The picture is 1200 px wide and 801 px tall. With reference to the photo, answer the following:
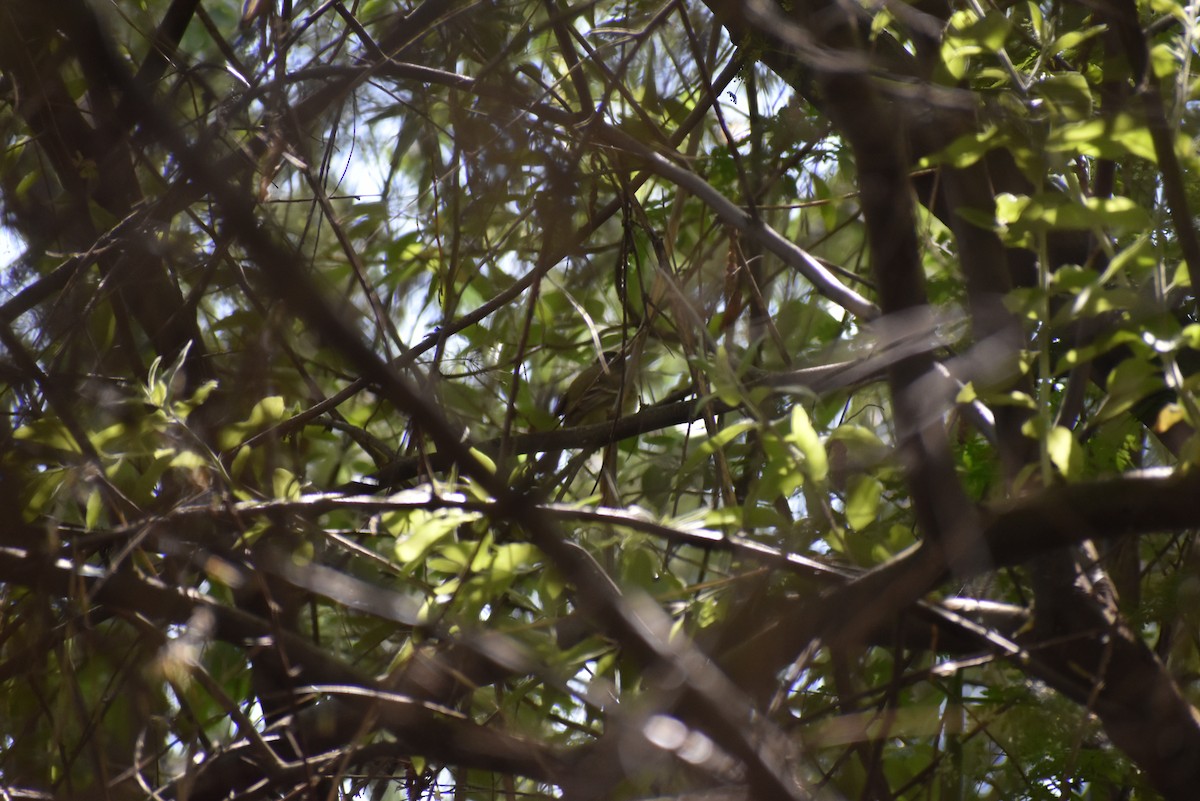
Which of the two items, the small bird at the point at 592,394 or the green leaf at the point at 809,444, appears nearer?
the green leaf at the point at 809,444

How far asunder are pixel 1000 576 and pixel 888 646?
0.47m

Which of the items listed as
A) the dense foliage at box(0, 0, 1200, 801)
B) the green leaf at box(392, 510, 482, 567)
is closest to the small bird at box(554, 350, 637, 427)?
the dense foliage at box(0, 0, 1200, 801)

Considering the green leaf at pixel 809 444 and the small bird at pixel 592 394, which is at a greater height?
the small bird at pixel 592 394

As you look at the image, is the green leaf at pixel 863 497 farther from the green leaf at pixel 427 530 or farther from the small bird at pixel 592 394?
the small bird at pixel 592 394

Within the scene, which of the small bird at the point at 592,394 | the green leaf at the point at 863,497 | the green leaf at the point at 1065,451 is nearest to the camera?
the green leaf at the point at 1065,451

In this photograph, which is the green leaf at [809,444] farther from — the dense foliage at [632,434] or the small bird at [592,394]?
the small bird at [592,394]

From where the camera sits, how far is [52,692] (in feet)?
7.45

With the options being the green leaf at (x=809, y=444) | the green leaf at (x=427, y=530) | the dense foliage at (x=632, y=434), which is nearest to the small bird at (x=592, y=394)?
the dense foliage at (x=632, y=434)

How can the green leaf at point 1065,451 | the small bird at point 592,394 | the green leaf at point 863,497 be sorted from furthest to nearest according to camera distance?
the small bird at point 592,394, the green leaf at point 863,497, the green leaf at point 1065,451

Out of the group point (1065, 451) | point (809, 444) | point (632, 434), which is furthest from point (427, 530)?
point (632, 434)

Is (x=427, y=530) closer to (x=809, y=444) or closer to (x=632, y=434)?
(x=809, y=444)

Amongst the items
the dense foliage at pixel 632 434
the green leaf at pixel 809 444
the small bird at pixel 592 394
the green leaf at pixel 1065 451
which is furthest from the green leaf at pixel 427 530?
the small bird at pixel 592 394

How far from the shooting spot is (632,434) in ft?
8.08

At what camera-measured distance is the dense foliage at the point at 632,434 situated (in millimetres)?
1237
